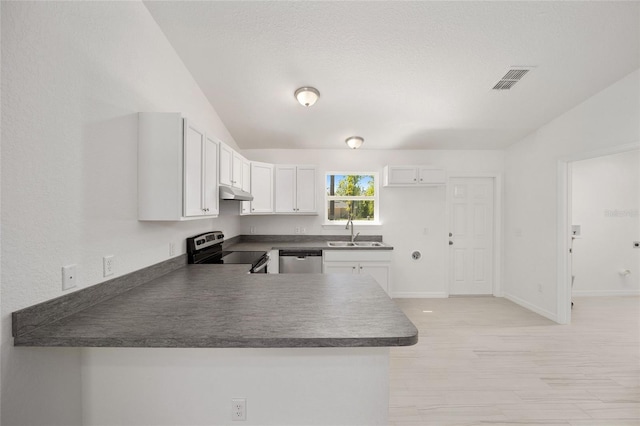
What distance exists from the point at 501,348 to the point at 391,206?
7.94 feet

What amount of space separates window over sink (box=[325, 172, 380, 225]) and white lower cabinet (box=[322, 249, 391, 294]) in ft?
2.94

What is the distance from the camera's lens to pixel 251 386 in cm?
131

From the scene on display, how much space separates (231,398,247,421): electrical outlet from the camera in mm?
1313

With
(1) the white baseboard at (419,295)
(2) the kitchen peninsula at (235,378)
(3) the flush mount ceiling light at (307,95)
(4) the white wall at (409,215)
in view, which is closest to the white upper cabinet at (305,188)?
(4) the white wall at (409,215)

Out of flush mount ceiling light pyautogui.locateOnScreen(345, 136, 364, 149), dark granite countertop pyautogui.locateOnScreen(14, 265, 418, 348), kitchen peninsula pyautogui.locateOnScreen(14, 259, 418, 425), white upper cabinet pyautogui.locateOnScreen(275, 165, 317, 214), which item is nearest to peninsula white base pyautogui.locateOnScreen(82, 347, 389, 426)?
kitchen peninsula pyautogui.locateOnScreen(14, 259, 418, 425)

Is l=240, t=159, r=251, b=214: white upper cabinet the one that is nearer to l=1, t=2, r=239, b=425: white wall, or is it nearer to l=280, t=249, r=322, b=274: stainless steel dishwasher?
l=280, t=249, r=322, b=274: stainless steel dishwasher

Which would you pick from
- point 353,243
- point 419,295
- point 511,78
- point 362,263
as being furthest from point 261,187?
point 511,78

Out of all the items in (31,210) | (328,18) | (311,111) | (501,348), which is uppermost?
(328,18)

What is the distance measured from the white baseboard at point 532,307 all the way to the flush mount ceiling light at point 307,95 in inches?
162

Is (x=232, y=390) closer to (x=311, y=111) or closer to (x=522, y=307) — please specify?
(x=311, y=111)

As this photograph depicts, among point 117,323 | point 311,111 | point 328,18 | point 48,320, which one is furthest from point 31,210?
point 311,111

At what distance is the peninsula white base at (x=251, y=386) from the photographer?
130 cm

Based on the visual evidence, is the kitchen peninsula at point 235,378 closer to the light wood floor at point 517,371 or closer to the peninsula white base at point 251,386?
the peninsula white base at point 251,386

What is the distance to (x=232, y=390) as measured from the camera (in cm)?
131
